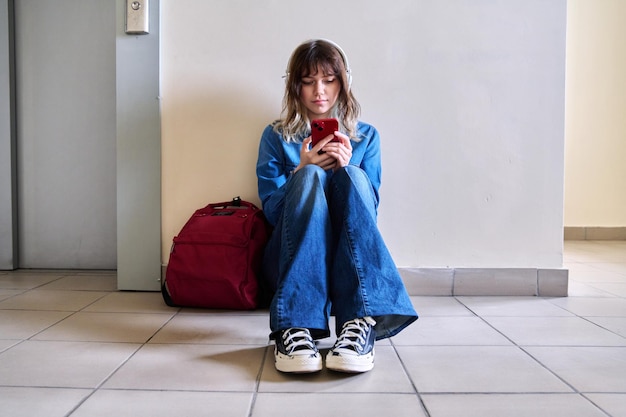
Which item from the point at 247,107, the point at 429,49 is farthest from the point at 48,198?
the point at 429,49

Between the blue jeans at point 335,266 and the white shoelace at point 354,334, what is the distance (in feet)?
0.07

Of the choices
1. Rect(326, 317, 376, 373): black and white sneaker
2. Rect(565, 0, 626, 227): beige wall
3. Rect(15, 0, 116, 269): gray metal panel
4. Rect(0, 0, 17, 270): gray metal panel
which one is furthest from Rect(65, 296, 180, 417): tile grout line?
Rect(565, 0, 626, 227): beige wall

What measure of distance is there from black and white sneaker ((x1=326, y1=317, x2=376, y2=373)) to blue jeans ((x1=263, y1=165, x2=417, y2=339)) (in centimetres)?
3

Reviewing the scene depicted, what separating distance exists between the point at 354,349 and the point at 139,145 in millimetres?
1309

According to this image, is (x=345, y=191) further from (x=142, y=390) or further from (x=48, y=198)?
(x=48, y=198)

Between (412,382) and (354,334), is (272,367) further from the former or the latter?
(412,382)

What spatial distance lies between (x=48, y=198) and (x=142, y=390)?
1.73m

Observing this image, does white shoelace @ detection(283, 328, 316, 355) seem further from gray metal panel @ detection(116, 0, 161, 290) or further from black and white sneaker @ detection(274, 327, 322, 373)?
gray metal panel @ detection(116, 0, 161, 290)

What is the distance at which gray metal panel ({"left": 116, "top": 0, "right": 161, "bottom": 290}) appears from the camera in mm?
1965

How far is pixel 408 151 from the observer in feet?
6.49

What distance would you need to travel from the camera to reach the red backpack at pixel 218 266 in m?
1.67

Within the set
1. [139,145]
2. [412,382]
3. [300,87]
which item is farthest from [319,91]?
[412,382]

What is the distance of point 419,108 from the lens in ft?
6.47

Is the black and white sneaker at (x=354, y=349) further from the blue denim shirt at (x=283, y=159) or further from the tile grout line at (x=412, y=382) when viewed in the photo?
the blue denim shirt at (x=283, y=159)
